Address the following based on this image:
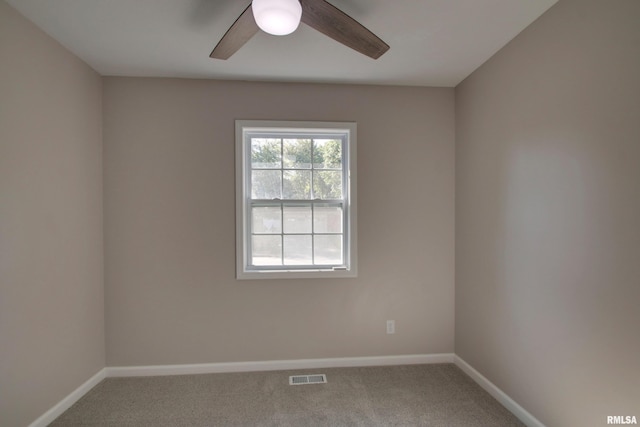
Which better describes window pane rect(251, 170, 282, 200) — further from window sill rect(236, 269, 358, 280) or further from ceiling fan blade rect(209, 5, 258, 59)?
ceiling fan blade rect(209, 5, 258, 59)

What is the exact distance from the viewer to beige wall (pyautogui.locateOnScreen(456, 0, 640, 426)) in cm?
138

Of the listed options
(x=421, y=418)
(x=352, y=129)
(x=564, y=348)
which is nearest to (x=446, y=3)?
(x=352, y=129)

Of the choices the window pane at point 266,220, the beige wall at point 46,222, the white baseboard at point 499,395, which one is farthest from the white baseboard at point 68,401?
the white baseboard at point 499,395

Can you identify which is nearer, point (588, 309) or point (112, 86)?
point (588, 309)

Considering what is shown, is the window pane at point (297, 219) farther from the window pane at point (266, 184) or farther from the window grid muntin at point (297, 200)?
the window pane at point (266, 184)

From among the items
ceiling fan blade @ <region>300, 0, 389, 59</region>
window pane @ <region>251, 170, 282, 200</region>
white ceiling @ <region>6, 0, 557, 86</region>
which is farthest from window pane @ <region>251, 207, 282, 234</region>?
ceiling fan blade @ <region>300, 0, 389, 59</region>

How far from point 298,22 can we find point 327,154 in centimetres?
148

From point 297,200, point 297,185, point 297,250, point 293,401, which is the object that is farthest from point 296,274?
point 293,401

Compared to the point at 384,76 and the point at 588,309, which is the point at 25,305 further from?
the point at 588,309

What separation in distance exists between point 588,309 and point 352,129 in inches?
78.8

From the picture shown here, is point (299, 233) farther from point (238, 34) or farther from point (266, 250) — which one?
point (238, 34)

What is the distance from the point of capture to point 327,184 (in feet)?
9.20

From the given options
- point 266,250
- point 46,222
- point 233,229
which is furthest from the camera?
point 266,250

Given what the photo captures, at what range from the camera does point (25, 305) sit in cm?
181
